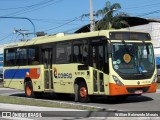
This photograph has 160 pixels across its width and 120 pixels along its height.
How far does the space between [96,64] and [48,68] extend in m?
4.50

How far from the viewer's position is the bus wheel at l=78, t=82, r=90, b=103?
20139mm

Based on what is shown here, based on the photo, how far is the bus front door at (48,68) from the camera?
903 inches

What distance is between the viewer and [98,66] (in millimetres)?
19172

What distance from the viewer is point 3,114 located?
52.6 feet

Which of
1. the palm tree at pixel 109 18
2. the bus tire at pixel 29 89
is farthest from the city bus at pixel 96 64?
the palm tree at pixel 109 18

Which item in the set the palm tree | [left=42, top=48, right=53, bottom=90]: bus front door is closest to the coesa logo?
[left=42, top=48, right=53, bottom=90]: bus front door

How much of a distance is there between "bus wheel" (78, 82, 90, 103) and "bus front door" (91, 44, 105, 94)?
76 centimetres

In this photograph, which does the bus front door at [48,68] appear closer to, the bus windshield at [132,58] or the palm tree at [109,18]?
the bus windshield at [132,58]

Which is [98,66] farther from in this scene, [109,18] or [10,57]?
[109,18]

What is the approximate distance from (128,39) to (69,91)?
4158mm

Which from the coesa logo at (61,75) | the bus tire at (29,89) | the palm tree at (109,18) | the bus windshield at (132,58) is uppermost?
the palm tree at (109,18)

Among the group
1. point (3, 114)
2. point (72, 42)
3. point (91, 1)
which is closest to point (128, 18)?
point (91, 1)

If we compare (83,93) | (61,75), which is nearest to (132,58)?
(83,93)

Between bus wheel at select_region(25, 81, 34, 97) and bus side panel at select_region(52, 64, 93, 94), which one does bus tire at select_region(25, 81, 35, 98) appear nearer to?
bus wheel at select_region(25, 81, 34, 97)
